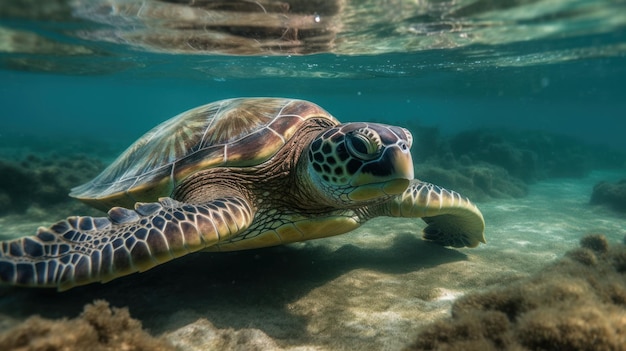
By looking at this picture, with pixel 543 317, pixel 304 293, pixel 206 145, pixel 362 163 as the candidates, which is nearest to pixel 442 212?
pixel 362 163

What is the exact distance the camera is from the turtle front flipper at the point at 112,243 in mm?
2238

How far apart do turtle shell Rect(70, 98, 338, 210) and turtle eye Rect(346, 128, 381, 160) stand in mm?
1002

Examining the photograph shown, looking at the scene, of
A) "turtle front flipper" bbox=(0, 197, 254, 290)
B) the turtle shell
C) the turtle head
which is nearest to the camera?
"turtle front flipper" bbox=(0, 197, 254, 290)

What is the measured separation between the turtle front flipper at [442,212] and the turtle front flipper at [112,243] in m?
1.84

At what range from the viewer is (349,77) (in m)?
22.7

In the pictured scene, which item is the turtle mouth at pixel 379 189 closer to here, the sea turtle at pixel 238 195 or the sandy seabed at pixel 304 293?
the sea turtle at pixel 238 195

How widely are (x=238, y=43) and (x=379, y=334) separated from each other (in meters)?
11.8

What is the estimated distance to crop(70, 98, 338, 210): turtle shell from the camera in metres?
3.54

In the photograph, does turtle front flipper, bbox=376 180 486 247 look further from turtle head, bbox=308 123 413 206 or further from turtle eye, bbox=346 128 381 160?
turtle eye, bbox=346 128 381 160

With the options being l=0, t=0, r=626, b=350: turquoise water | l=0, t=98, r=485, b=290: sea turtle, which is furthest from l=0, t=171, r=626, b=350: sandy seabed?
l=0, t=98, r=485, b=290: sea turtle

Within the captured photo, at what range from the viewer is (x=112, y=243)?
7.77 feet

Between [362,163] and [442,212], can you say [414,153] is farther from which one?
[362,163]

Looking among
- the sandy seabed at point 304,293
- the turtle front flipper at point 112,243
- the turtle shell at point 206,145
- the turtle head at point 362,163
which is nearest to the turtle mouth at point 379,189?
the turtle head at point 362,163

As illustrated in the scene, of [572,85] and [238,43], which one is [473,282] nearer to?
[238,43]
